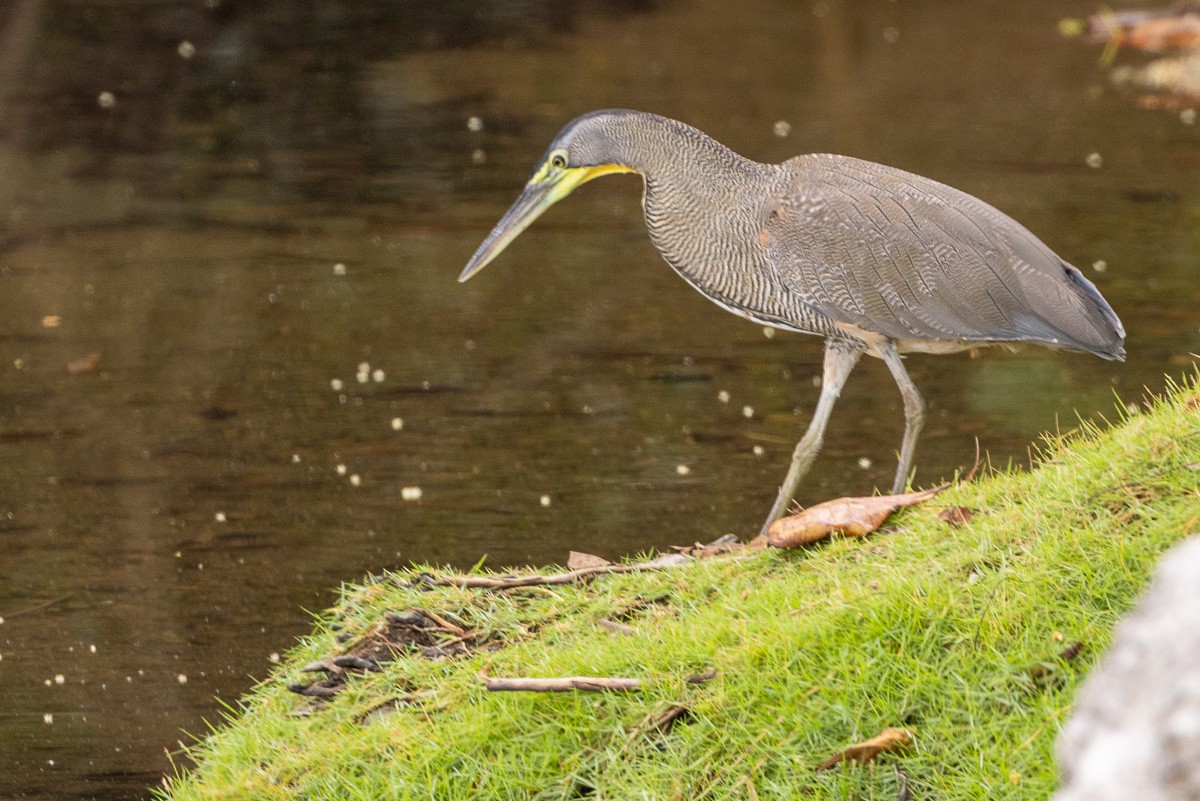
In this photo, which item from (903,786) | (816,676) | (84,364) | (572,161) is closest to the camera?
(903,786)

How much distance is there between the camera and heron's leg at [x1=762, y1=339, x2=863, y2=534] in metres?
4.89

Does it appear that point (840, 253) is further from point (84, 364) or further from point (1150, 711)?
point (84, 364)

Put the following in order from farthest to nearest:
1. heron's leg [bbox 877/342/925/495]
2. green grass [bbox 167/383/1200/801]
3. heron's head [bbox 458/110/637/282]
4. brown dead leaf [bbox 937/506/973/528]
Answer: heron's head [bbox 458/110/637/282] → heron's leg [bbox 877/342/925/495] → brown dead leaf [bbox 937/506/973/528] → green grass [bbox 167/383/1200/801]

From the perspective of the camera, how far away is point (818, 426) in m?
4.90

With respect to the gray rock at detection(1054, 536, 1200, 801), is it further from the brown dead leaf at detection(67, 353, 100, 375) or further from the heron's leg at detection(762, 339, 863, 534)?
the brown dead leaf at detection(67, 353, 100, 375)

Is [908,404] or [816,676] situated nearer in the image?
[816,676]

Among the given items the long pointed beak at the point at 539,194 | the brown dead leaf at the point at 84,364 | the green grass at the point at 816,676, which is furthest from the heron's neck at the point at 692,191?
the brown dead leaf at the point at 84,364

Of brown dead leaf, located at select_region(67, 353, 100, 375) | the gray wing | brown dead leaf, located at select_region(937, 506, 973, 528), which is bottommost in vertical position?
brown dead leaf, located at select_region(67, 353, 100, 375)

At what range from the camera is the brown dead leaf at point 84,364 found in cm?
758

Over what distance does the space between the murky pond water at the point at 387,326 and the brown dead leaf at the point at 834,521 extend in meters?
1.48

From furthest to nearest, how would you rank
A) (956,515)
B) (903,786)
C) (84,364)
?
1. (84,364)
2. (956,515)
3. (903,786)

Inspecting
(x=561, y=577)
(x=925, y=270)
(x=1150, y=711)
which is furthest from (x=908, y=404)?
(x=1150, y=711)

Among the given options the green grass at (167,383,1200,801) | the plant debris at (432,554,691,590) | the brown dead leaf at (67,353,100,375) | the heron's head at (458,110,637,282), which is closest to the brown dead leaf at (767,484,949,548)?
the green grass at (167,383,1200,801)

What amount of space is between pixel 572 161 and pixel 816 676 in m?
2.03
